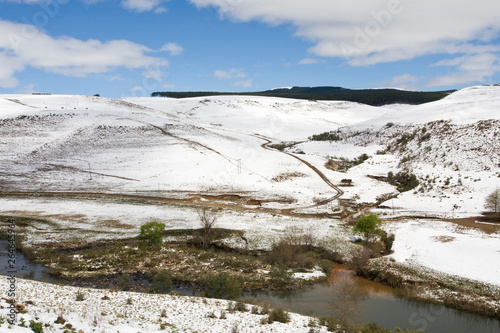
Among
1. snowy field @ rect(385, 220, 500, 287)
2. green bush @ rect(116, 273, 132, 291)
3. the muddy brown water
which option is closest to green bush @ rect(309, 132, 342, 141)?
snowy field @ rect(385, 220, 500, 287)

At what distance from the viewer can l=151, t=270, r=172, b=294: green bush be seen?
2325 cm

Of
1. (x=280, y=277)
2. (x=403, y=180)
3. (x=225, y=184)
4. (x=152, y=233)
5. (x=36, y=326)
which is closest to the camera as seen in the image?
(x=36, y=326)

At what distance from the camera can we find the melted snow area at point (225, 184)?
64.3ft

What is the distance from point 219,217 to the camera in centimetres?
3950

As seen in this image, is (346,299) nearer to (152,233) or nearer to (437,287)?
(437,287)

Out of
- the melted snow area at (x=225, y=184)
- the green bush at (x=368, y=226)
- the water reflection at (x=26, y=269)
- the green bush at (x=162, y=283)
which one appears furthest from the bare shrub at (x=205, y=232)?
the green bush at (x=368, y=226)

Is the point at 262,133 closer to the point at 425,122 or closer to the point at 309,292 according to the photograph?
the point at 425,122

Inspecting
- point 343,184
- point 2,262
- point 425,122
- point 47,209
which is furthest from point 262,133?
point 2,262

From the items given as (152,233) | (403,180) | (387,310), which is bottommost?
(387,310)

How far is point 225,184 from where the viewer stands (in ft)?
169

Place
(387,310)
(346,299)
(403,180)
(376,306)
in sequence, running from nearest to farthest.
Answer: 1. (346,299)
2. (387,310)
3. (376,306)
4. (403,180)

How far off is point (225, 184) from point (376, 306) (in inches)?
1267

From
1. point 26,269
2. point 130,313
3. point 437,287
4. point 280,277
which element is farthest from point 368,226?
point 26,269

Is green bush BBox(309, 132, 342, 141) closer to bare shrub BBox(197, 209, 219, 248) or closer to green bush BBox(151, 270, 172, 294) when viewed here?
bare shrub BBox(197, 209, 219, 248)
